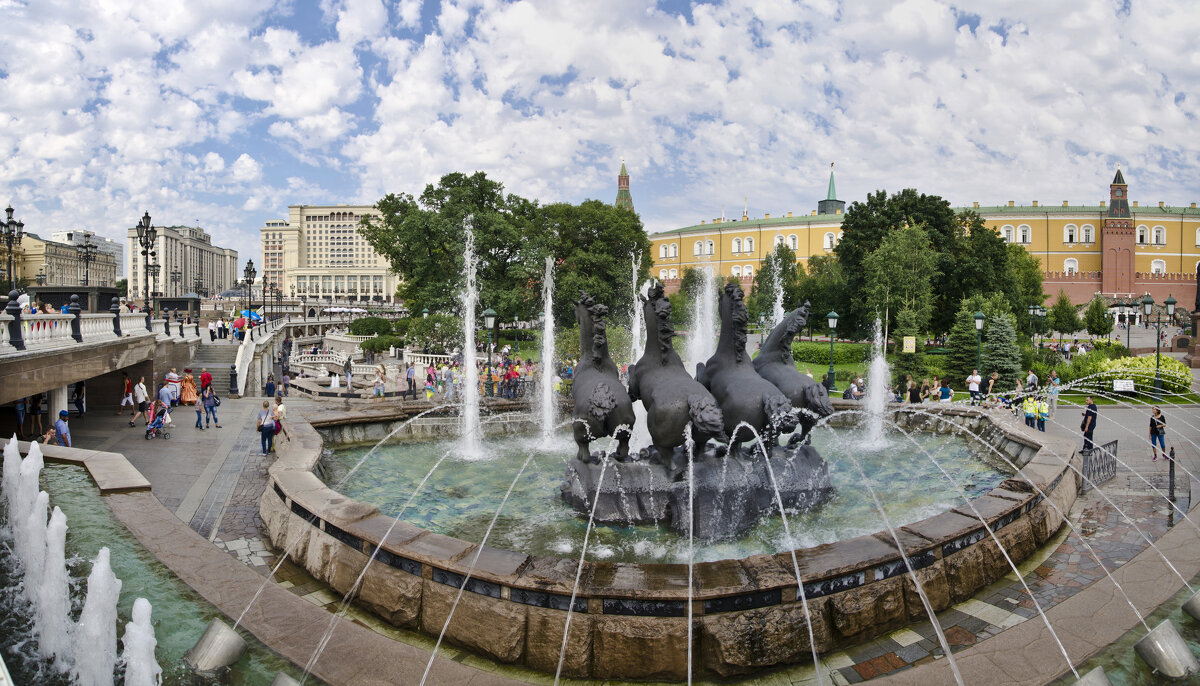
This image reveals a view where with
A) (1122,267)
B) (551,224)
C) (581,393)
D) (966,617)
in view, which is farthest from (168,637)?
(1122,267)

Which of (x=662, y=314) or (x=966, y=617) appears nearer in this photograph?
(x=966, y=617)

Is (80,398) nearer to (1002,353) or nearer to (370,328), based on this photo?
(1002,353)

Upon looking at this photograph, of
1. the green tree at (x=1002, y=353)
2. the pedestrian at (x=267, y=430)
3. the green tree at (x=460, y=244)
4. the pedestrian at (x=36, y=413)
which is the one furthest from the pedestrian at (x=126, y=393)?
the green tree at (x=1002, y=353)

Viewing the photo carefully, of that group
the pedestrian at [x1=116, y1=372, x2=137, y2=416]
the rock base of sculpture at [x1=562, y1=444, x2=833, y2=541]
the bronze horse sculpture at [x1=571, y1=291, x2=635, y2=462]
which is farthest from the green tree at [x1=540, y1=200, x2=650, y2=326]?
the rock base of sculpture at [x1=562, y1=444, x2=833, y2=541]

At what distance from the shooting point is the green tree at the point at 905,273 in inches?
1427

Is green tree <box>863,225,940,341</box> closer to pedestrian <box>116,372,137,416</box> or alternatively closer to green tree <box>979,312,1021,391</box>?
green tree <box>979,312,1021,391</box>

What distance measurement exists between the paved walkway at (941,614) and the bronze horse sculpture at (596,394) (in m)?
3.40

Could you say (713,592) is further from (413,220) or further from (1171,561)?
(413,220)

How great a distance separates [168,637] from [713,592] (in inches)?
156

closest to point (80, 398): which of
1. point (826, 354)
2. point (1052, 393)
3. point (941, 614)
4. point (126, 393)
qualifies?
point (126, 393)

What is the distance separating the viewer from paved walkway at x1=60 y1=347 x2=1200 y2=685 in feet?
16.7

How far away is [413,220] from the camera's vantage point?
125ft

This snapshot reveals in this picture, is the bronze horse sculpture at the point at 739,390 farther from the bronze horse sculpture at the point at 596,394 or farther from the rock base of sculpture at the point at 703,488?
the bronze horse sculpture at the point at 596,394

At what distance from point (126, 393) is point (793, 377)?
18.0 metres
